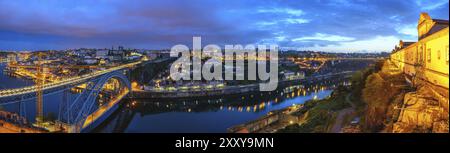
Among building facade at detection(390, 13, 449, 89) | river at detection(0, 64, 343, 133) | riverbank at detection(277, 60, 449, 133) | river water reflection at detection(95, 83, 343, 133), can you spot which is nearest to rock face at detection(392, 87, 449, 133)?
riverbank at detection(277, 60, 449, 133)

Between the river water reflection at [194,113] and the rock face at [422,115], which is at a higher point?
the rock face at [422,115]

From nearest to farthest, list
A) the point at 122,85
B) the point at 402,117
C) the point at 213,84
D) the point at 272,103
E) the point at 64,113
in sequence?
the point at 402,117, the point at 64,113, the point at 272,103, the point at 122,85, the point at 213,84

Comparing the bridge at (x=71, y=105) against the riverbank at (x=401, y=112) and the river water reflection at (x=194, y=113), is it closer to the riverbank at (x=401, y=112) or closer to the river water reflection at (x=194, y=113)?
the river water reflection at (x=194, y=113)

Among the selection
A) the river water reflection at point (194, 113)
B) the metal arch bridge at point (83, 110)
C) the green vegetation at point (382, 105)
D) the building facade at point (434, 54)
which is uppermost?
the building facade at point (434, 54)

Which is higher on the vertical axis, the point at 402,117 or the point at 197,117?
the point at 402,117

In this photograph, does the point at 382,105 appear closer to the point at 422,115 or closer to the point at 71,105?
the point at 422,115

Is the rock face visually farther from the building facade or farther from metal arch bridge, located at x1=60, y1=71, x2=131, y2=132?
metal arch bridge, located at x1=60, y1=71, x2=131, y2=132

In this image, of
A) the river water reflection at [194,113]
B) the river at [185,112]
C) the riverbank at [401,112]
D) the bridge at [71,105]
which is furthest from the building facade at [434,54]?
the bridge at [71,105]
